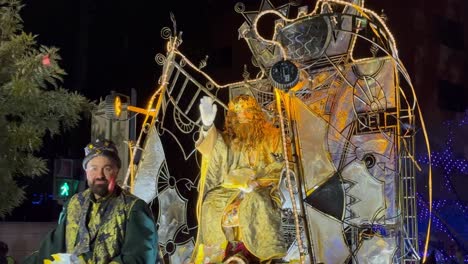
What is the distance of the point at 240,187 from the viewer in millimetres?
5918

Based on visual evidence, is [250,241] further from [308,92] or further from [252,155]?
[308,92]

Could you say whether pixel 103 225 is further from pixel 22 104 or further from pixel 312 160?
pixel 312 160

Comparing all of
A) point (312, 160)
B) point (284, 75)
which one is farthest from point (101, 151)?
point (312, 160)

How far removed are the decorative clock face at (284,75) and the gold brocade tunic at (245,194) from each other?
48.3 inches

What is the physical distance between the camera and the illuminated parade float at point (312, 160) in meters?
4.96

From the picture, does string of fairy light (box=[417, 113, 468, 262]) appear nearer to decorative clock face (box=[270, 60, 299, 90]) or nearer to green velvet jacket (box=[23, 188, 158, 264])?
decorative clock face (box=[270, 60, 299, 90])

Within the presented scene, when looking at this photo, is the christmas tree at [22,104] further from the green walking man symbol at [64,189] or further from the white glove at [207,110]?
the green walking man symbol at [64,189]

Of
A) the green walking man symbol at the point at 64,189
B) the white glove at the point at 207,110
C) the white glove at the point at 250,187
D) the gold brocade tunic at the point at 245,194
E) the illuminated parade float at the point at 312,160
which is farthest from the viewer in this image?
the green walking man symbol at the point at 64,189

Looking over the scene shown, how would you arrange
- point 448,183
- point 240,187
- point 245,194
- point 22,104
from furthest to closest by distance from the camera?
point 448,183 < point 240,187 < point 245,194 < point 22,104

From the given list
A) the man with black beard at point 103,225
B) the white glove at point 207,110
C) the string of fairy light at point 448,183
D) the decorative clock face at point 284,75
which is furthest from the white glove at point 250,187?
the string of fairy light at point 448,183

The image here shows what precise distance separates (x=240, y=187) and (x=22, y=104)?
2.44m

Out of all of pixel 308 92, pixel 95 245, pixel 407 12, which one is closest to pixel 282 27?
pixel 308 92

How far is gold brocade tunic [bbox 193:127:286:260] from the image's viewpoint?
544 centimetres

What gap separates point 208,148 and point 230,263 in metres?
1.28
